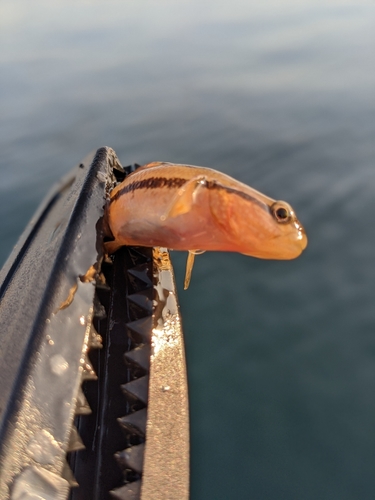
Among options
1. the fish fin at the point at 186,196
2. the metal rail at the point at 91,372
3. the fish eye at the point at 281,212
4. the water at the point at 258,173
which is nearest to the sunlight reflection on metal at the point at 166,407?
the metal rail at the point at 91,372

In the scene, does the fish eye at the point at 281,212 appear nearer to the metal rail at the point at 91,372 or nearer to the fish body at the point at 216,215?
the fish body at the point at 216,215

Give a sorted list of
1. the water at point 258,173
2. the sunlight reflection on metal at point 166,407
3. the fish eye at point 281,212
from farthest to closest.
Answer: the water at point 258,173 → the sunlight reflection on metal at point 166,407 → the fish eye at point 281,212

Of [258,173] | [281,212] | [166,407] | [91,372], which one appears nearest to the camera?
[281,212]

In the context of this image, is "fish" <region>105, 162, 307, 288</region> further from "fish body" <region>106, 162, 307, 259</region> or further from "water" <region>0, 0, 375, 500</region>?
"water" <region>0, 0, 375, 500</region>

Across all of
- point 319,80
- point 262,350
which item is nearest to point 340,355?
point 262,350

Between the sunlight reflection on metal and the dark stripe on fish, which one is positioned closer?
the dark stripe on fish

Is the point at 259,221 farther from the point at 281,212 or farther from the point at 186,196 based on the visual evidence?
the point at 186,196

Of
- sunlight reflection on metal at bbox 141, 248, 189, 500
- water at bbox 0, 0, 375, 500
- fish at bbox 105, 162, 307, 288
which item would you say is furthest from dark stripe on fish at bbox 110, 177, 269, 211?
water at bbox 0, 0, 375, 500

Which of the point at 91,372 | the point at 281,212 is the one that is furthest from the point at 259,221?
the point at 91,372
